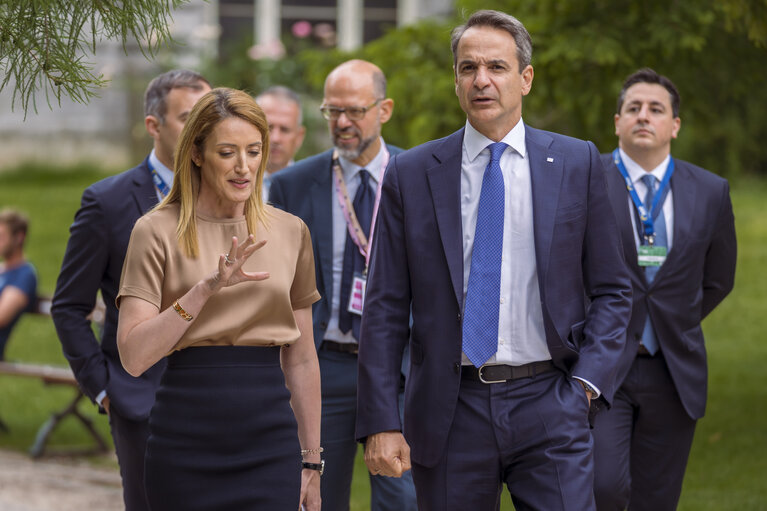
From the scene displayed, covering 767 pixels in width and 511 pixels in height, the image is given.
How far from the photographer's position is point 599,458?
5.61 meters

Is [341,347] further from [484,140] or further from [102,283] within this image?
[484,140]

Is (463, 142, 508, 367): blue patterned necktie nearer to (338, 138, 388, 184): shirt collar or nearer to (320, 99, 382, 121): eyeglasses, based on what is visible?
(338, 138, 388, 184): shirt collar

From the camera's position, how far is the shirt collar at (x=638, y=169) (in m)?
5.95

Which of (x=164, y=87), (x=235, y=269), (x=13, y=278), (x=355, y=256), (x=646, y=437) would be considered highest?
(x=164, y=87)

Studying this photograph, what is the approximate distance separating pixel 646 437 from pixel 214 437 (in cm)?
272

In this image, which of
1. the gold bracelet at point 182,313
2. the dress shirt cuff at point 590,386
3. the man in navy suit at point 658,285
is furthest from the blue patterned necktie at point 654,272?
the gold bracelet at point 182,313

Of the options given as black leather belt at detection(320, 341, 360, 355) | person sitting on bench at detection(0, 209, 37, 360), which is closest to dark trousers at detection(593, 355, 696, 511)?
black leather belt at detection(320, 341, 360, 355)

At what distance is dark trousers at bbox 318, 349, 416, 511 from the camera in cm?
555

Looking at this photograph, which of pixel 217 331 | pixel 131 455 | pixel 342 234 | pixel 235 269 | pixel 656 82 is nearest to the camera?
pixel 235 269

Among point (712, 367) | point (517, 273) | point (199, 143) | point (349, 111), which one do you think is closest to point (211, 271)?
point (199, 143)

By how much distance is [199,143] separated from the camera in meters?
4.15

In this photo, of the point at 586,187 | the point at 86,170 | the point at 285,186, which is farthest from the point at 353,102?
the point at 86,170

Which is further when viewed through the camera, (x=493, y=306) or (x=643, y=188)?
(x=643, y=188)

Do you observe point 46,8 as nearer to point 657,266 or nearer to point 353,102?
point 353,102
